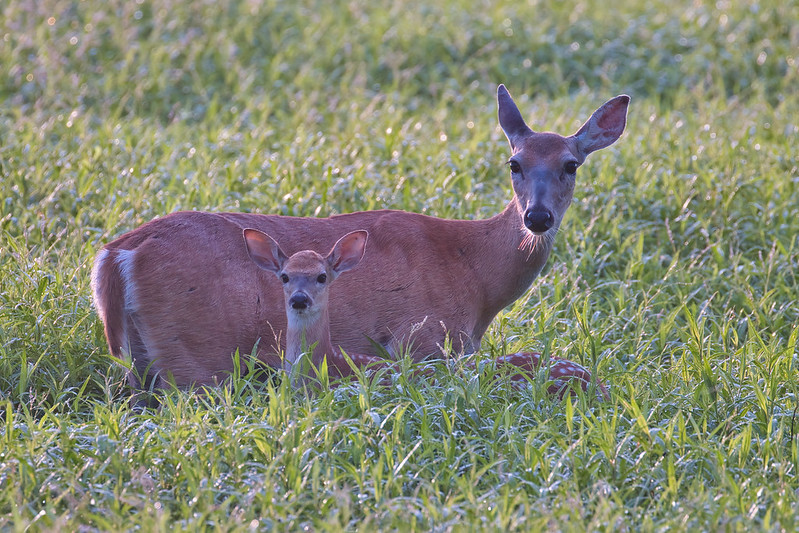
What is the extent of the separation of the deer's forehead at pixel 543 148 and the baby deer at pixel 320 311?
3.18 feet

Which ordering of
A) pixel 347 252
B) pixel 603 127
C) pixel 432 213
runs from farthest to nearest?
pixel 432 213 → pixel 603 127 → pixel 347 252

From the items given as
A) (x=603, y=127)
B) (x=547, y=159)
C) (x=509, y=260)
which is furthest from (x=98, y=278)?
(x=603, y=127)

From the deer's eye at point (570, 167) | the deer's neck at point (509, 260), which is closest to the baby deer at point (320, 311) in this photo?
the deer's neck at point (509, 260)

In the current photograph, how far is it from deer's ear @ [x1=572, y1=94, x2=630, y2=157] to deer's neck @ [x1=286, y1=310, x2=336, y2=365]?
5.42ft

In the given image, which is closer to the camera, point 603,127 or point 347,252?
point 347,252

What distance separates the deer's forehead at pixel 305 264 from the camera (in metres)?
4.73

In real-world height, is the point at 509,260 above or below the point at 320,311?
above

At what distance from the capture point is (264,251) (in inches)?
189

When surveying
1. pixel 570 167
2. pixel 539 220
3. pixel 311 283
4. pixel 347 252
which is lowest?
pixel 311 283

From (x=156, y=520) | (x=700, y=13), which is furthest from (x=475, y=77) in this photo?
(x=156, y=520)

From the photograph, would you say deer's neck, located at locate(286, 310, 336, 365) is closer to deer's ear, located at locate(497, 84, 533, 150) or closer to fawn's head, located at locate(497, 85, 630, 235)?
fawn's head, located at locate(497, 85, 630, 235)

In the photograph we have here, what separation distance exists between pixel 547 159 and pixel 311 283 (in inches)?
53.3

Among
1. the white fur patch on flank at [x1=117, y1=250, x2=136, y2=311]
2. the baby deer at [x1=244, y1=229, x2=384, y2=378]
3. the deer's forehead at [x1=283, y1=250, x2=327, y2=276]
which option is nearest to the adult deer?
the white fur patch on flank at [x1=117, y1=250, x2=136, y2=311]

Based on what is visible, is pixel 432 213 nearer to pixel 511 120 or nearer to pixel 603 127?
pixel 511 120
